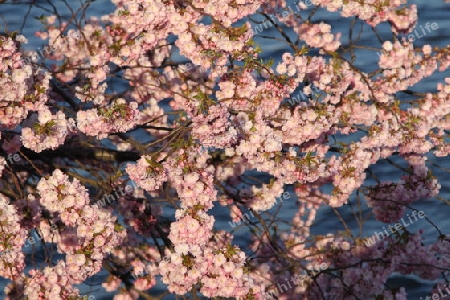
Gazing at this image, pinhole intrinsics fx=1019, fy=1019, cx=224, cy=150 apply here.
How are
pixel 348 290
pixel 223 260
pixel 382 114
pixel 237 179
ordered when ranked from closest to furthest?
pixel 223 260, pixel 348 290, pixel 382 114, pixel 237 179

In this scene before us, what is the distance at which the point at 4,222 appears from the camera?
5938 mm

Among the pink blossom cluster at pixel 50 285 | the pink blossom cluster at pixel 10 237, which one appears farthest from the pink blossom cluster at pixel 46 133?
the pink blossom cluster at pixel 50 285

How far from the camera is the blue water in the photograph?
34.8 feet

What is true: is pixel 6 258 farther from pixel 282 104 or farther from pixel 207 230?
pixel 282 104

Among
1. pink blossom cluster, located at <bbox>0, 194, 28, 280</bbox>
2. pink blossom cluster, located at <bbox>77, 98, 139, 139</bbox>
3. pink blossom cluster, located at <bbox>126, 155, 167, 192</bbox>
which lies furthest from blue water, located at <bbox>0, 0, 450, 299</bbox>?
pink blossom cluster, located at <bbox>126, 155, 167, 192</bbox>

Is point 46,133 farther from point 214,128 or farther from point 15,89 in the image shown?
point 214,128

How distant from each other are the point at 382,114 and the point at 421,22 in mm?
7662

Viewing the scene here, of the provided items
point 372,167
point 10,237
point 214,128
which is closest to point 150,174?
point 214,128

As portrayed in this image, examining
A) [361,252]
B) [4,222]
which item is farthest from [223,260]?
[361,252]

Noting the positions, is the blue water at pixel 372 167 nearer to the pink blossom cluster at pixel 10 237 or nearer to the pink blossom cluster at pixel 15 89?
the pink blossom cluster at pixel 10 237

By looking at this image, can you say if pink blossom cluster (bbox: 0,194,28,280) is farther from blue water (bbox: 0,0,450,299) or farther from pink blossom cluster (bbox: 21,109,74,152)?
blue water (bbox: 0,0,450,299)

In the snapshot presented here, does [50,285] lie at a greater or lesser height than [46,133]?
lesser

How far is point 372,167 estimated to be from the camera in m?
12.5

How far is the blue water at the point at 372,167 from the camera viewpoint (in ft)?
34.8
